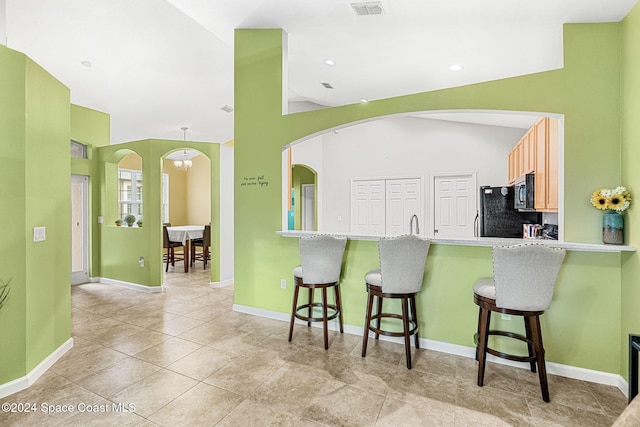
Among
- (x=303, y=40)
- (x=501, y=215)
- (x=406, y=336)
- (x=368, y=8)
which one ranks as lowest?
(x=406, y=336)

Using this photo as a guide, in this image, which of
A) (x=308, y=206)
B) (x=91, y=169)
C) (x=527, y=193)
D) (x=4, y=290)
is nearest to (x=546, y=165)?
(x=527, y=193)

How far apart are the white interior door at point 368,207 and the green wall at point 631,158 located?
4.45 metres

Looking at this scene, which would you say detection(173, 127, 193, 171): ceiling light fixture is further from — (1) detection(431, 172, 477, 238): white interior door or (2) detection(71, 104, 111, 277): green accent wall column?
(1) detection(431, 172, 477, 238): white interior door

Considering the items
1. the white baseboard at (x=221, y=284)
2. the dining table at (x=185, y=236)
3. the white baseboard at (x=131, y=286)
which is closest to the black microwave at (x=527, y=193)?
the white baseboard at (x=221, y=284)

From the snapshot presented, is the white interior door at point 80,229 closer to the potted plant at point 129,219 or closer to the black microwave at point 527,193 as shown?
the potted plant at point 129,219

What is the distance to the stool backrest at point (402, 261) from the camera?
103 inches

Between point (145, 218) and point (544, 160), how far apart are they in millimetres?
5426

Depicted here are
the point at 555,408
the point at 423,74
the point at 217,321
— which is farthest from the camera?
the point at 423,74

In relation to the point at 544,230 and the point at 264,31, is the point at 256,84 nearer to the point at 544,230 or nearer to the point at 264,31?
the point at 264,31

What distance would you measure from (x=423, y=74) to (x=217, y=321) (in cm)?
415

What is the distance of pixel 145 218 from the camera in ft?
16.2

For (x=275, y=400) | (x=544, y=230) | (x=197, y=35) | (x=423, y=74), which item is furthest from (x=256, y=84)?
(x=544, y=230)

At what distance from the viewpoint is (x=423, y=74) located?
A: 428cm

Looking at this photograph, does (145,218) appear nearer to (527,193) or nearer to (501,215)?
(527,193)
